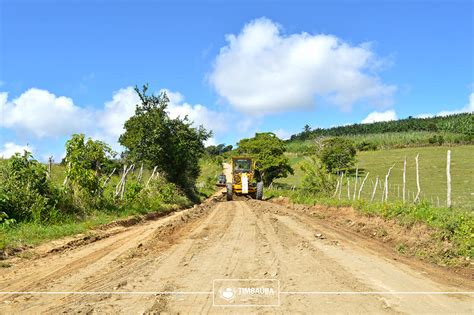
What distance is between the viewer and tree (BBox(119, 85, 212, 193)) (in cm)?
2658

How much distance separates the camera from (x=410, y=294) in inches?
230

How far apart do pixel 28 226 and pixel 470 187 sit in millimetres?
41066

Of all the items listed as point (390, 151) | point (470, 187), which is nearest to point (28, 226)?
point (470, 187)

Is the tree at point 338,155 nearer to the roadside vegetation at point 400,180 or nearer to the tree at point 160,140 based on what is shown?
the roadside vegetation at point 400,180

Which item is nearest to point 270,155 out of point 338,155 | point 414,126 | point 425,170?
point 338,155

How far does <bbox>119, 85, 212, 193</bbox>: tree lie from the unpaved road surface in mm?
16054

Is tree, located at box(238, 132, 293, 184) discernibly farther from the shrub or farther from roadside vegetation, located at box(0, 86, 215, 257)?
the shrub

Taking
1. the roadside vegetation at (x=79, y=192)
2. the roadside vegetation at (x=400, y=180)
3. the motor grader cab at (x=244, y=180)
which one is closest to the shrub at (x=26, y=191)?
the roadside vegetation at (x=79, y=192)

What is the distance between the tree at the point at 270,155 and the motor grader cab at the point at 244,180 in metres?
21.3

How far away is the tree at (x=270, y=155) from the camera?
5256cm

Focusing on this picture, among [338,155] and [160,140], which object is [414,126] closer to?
[338,155]

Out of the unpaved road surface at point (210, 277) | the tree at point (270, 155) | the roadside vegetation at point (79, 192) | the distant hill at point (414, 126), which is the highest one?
the distant hill at point (414, 126)

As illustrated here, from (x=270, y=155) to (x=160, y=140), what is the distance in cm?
2704

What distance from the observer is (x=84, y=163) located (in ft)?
51.4
